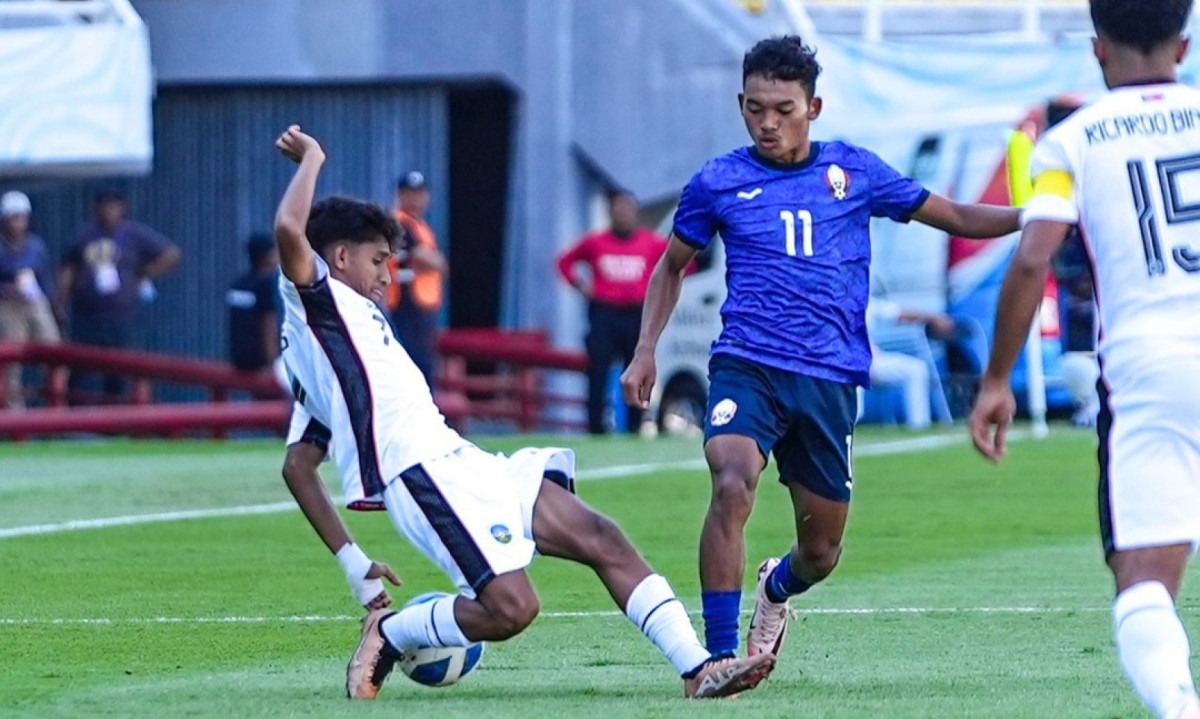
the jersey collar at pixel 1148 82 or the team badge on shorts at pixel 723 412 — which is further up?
the jersey collar at pixel 1148 82

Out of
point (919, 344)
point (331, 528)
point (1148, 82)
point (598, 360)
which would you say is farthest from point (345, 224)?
point (919, 344)

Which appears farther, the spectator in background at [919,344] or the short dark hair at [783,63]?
the spectator in background at [919,344]

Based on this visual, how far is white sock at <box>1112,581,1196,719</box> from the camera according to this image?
562cm

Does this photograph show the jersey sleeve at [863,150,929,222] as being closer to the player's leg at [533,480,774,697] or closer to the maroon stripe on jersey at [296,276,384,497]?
the player's leg at [533,480,774,697]

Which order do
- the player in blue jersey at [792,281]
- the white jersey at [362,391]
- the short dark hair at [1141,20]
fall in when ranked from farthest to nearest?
the player in blue jersey at [792,281], the white jersey at [362,391], the short dark hair at [1141,20]

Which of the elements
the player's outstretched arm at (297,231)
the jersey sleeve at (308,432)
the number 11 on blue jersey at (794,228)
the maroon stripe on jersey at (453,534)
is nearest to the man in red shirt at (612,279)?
the jersey sleeve at (308,432)

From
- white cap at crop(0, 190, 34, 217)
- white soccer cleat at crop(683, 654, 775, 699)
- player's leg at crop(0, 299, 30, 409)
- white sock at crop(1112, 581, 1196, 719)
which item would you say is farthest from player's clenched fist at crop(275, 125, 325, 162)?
player's leg at crop(0, 299, 30, 409)

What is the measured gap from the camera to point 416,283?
19719mm

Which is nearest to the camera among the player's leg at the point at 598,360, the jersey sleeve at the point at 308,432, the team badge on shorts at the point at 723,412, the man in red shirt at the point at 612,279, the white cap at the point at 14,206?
the team badge on shorts at the point at 723,412

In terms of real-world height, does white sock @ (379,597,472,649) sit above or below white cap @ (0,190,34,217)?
above

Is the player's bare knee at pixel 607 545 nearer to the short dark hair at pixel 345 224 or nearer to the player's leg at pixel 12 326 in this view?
the short dark hair at pixel 345 224

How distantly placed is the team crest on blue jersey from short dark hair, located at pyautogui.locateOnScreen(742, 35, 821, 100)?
23cm

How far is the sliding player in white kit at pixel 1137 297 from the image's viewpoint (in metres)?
5.73

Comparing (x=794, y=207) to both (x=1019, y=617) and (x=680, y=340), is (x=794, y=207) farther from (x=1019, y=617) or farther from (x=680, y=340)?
(x=680, y=340)
